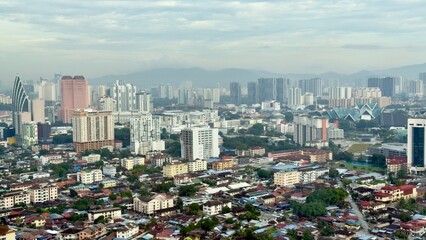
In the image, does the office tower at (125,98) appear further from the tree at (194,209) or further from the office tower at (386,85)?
the office tower at (386,85)

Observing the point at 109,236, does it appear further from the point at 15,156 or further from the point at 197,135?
the point at 15,156

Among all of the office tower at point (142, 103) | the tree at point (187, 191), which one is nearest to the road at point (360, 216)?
→ the tree at point (187, 191)

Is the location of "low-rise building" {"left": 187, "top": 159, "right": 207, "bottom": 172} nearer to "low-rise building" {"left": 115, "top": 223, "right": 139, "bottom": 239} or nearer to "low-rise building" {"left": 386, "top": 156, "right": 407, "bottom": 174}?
"low-rise building" {"left": 386, "top": 156, "right": 407, "bottom": 174}

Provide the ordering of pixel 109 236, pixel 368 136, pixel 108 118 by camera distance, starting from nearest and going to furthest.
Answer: pixel 109 236 < pixel 108 118 < pixel 368 136

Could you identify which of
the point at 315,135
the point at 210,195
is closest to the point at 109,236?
the point at 210,195

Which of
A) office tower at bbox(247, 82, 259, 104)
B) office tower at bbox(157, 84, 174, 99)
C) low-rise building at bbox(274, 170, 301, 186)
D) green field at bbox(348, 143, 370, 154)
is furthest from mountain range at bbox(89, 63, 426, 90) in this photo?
low-rise building at bbox(274, 170, 301, 186)
